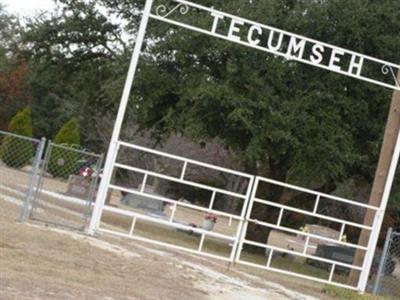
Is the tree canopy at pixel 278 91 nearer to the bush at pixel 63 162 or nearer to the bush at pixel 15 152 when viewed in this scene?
the bush at pixel 15 152

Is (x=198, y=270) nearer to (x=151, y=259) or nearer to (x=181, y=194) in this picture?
(x=151, y=259)

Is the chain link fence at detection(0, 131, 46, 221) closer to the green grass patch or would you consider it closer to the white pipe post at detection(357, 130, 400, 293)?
the green grass patch

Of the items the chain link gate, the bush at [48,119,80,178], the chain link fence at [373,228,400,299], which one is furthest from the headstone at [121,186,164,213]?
the chain link fence at [373,228,400,299]

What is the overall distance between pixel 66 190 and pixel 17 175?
269 centimetres

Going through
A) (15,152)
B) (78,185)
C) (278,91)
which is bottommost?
(78,185)

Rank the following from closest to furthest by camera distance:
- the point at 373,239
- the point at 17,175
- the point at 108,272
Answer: the point at 108,272
the point at 373,239
the point at 17,175

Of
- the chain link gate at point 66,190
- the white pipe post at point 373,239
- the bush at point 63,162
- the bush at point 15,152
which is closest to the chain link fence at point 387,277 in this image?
the white pipe post at point 373,239

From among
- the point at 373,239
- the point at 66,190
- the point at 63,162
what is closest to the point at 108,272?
the point at 373,239

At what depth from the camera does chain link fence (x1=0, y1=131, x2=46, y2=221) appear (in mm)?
14430

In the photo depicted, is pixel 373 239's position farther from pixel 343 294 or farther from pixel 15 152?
pixel 15 152

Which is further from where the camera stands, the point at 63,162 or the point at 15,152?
the point at 63,162

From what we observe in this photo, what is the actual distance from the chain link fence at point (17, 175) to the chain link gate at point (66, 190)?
38cm

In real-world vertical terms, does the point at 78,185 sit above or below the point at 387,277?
above

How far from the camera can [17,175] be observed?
30.6m
